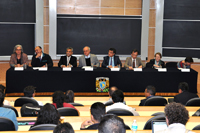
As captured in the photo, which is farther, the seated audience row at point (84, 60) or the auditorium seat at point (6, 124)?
the seated audience row at point (84, 60)

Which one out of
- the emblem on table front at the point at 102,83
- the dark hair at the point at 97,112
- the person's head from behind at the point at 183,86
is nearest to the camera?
the dark hair at the point at 97,112

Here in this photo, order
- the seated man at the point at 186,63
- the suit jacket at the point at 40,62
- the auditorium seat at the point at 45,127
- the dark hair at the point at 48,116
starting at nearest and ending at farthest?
the auditorium seat at the point at 45,127
the dark hair at the point at 48,116
the seated man at the point at 186,63
the suit jacket at the point at 40,62

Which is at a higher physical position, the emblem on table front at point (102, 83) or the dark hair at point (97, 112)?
the dark hair at point (97, 112)

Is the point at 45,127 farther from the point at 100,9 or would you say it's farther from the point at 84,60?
the point at 100,9

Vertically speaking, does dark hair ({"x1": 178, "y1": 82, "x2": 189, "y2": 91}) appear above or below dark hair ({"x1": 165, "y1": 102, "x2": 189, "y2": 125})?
below

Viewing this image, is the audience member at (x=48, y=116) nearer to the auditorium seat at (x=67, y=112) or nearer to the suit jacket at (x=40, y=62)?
the auditorium seat at (x=67, y=112)

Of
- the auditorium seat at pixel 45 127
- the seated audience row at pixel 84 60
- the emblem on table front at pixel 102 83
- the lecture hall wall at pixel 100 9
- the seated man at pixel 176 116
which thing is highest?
the lecture hall wall at pixel 100 9

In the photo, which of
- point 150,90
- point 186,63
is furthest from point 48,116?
point 186,63

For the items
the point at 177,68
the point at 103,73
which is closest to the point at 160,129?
the point at 103,73

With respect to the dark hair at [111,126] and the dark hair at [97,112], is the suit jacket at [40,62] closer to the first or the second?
the dark hair at [97,112]

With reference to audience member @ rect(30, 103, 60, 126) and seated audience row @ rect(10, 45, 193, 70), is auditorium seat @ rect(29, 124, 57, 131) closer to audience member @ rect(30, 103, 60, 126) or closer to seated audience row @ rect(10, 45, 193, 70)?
audience member @ rect(30, 103, 60, 126)

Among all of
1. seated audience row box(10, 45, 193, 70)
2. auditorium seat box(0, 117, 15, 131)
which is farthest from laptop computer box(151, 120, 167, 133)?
seated audience row box(10, 45, 193, 70)

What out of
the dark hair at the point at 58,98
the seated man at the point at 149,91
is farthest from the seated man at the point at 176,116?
the seated man at the point at 149,91

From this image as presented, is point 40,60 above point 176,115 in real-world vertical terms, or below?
above
